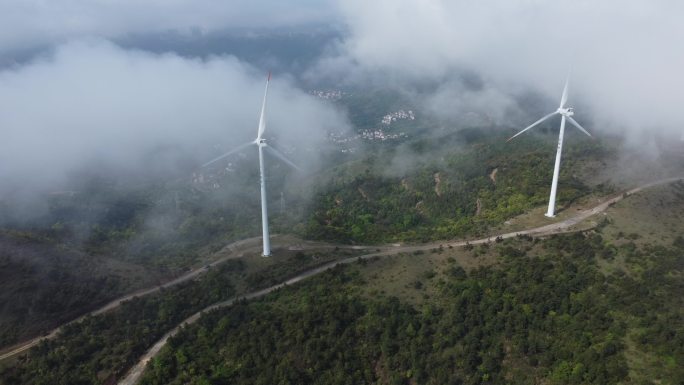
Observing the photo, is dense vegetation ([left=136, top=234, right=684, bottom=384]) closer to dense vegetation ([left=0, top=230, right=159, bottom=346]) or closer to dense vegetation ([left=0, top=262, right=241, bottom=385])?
dense vegetation ([left=0, top=262, right=241, bottom=385])

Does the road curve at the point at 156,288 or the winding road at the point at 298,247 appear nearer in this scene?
the road curve at the point at 156,288

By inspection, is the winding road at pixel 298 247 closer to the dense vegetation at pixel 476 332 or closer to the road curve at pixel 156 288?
the road curve at pixel 156 288

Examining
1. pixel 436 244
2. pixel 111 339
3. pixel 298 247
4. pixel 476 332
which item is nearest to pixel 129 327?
pixel 111 339

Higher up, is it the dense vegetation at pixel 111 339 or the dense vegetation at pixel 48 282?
the dense vegetation at pixel 48 282

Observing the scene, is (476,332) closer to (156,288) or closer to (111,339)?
(111,339)

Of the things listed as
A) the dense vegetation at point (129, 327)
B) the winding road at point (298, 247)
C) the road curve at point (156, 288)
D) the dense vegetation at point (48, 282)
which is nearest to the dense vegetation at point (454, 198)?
the winding road at point (298, 247)

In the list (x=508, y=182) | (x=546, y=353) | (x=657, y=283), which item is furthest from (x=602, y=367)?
(x=508, y=182)

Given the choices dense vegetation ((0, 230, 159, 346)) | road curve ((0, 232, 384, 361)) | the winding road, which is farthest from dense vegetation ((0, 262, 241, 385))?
dense vegetation ((0, 230, 159, 346))

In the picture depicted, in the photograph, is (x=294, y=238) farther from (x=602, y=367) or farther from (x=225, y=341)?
(x=602, y=367)
